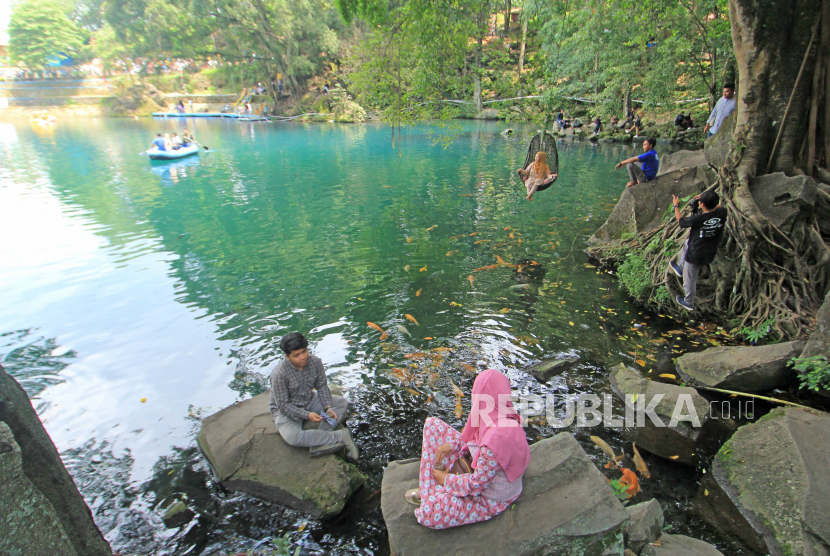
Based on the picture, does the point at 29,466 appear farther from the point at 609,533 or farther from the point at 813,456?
the point at 813,456

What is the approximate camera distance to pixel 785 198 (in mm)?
6379

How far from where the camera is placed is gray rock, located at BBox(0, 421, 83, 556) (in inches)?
86.1

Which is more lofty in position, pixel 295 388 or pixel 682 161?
pixel 682 161

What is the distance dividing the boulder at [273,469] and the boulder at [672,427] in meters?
2.85

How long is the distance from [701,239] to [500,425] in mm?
4998

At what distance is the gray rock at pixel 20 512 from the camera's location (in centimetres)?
219

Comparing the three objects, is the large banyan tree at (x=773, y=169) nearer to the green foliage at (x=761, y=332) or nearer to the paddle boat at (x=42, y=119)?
the green foliage at (x=761, y=332)

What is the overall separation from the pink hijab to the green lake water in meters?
1.38

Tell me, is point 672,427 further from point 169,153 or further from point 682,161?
point 169,153

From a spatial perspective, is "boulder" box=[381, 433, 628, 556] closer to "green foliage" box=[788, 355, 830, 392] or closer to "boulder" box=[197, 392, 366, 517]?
"boulder" box=[197, 392, 366, 517]

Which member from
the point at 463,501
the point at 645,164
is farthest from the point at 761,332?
the point at 463,501

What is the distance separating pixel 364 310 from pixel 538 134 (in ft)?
18.6

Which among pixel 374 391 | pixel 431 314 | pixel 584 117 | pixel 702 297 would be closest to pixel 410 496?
pixel 374 391

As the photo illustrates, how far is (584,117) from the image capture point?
3372 cm
